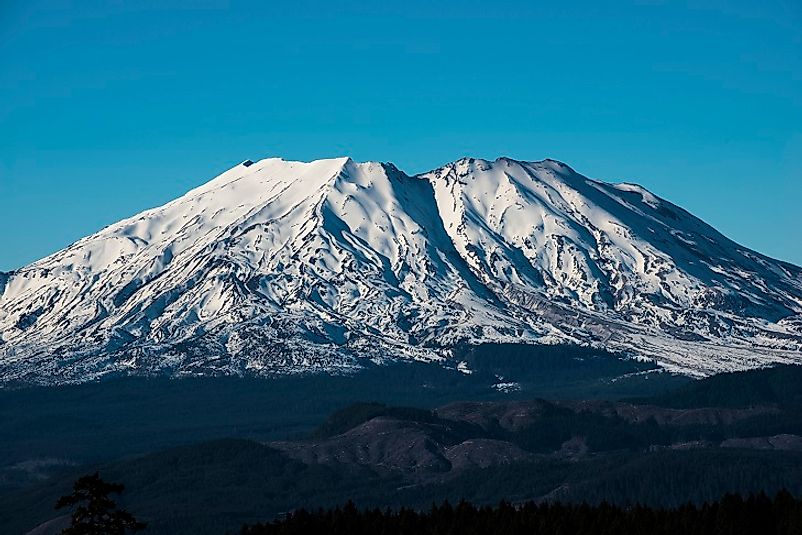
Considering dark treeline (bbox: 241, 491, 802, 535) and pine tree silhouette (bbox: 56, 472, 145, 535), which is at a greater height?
pine tree silhouette (bbox: 56, 472, 145, 535)

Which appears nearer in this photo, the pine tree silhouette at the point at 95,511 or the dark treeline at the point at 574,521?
the pine tree silhouette at the point at 95,511

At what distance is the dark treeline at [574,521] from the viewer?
11206 cm

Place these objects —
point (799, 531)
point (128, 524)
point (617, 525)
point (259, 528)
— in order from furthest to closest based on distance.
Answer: point (259, 528) → point (617, 525) → point (799, 531) → point (128, 524)

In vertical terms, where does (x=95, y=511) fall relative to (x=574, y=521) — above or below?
above

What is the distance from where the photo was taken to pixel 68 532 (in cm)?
7381

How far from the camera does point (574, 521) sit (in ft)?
386

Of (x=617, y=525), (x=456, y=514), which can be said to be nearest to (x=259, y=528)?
(x=456, y=514)

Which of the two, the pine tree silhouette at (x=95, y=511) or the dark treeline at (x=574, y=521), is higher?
the pine tree silhouette at (x=95, y=511)

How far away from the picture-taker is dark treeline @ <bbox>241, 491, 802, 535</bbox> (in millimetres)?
112062

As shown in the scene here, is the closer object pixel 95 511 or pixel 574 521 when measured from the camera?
pixel 95 511

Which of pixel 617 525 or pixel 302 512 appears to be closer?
pixel 617 525

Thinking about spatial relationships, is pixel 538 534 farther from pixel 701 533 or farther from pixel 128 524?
pixel 128 524

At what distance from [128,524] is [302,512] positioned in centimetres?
5131

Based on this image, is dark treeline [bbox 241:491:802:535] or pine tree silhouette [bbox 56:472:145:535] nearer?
pine tree silhouette [bbox 56:472:145:535]
